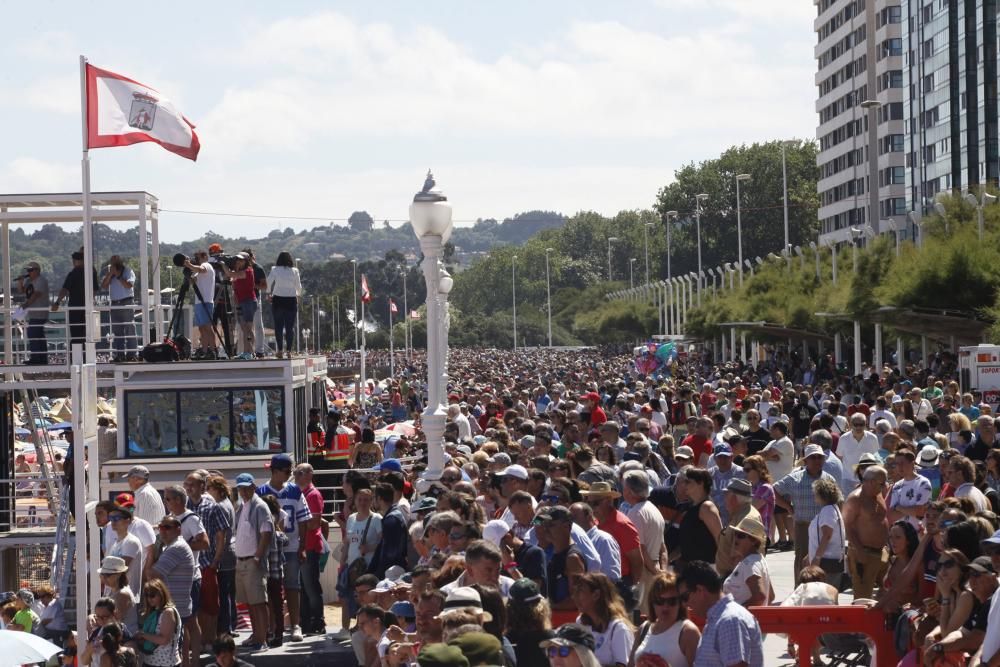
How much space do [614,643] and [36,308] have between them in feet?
47.8

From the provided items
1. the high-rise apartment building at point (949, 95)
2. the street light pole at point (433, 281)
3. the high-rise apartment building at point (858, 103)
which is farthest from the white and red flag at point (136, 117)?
the high-rise apartment building at point (858, 103)

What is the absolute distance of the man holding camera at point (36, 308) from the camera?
820 inches

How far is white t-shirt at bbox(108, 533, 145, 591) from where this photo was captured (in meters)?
12.1

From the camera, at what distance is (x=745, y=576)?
32.1ft

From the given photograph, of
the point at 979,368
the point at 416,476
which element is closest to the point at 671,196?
the point at 979,368

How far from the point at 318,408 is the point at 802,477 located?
10.6m

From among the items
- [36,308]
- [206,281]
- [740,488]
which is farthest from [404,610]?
[36,308]

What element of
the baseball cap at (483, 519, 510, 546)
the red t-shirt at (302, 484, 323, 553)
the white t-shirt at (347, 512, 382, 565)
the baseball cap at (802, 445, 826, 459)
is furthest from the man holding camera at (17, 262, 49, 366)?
the baseball cap at (483, 519, 510, 546)

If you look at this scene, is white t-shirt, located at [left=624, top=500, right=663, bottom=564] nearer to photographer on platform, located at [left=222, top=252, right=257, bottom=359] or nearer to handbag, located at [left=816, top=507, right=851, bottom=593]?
handbag, located at [left=816, top=507, right=851, bottom=593]

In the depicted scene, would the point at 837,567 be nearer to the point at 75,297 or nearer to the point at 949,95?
the point at 75,297

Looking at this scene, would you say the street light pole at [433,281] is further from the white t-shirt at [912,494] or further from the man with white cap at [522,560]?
the man with white cap at [522,560]

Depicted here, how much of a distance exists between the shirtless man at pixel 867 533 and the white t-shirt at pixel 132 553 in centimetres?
537

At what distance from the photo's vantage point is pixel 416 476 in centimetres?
1683

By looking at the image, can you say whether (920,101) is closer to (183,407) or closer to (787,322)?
(787,322)
